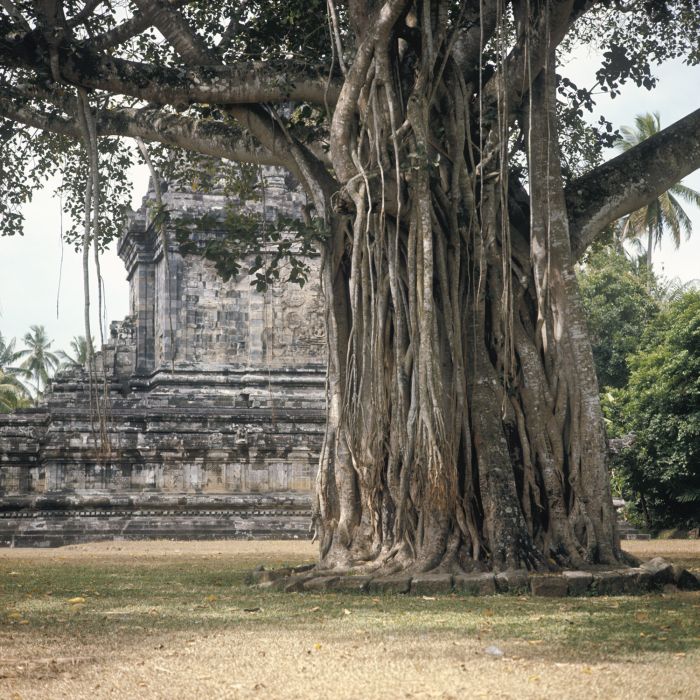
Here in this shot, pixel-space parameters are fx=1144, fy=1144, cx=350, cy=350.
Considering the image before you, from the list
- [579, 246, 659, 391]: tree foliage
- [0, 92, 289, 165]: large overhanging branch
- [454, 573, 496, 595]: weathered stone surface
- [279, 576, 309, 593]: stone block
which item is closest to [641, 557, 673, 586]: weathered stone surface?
[454, 573, 496, 595]: weathered stone surface

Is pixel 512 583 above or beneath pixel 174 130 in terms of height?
beneath

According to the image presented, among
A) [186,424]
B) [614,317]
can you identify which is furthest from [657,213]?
[186,424]

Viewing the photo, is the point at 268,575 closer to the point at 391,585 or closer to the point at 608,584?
the point at 391,585

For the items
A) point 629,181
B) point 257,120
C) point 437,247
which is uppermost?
point 257,120

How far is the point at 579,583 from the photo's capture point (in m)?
6.59

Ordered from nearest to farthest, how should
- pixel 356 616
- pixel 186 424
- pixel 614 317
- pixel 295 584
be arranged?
pixel 356 616, pixel 295 584, pixel 186 424, pixel 614 317

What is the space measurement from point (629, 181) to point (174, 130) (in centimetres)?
345

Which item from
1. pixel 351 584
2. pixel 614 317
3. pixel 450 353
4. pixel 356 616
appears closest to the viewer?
pixel 356 616

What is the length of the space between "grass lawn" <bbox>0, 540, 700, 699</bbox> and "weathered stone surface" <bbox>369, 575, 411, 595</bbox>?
0.61ft

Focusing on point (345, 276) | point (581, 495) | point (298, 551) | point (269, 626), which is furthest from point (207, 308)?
point (269, 626)

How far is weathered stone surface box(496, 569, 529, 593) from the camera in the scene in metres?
6.68

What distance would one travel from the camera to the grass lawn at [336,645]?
12.8 feet

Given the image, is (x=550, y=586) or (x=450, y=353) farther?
(x=450, y=353)

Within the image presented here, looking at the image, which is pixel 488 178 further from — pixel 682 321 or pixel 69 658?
pixel 682 321
